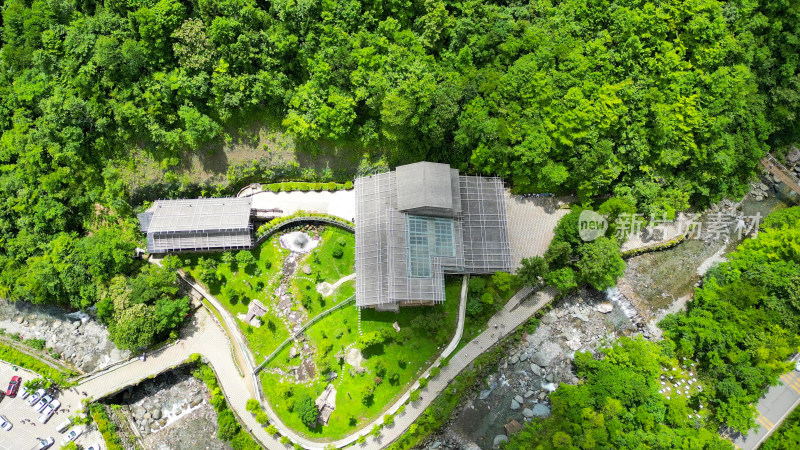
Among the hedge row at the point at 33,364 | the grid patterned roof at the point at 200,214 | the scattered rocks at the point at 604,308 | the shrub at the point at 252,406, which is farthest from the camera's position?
the scattered rocks at the point at 604,308

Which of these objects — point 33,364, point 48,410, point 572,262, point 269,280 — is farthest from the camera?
point 269,280

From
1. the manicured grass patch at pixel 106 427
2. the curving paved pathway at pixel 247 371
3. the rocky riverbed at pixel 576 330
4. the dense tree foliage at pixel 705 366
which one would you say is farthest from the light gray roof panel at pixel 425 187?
the manicured grass patch at pixel 106 427

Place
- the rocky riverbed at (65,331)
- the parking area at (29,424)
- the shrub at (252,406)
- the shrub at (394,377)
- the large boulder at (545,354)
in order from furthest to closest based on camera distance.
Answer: the rocky riverbed at (65,331) → the large boulder at (545,354) → the parking area at (29,424) → the shrub at (394,377) → the shrub at (252,406)

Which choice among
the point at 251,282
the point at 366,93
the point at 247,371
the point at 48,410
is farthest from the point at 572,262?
the point at 48,410

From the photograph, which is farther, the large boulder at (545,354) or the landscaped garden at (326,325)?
the large boulder at (545,354)

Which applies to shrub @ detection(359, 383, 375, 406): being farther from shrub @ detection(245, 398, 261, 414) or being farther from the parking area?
the parking area

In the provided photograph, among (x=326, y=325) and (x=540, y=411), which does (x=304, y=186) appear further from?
(x=540, y=411)

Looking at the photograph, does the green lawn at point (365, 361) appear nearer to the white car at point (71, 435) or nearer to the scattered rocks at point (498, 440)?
the scattered rocks at point (498, 440)
